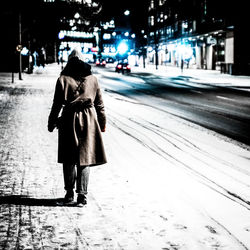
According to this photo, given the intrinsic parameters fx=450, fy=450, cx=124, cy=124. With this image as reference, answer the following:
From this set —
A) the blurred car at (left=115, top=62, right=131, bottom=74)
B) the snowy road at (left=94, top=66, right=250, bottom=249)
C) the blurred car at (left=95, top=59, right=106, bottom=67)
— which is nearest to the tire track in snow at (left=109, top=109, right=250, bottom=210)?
the snowy road at (left=94, top=66, right=250, bottom=249)

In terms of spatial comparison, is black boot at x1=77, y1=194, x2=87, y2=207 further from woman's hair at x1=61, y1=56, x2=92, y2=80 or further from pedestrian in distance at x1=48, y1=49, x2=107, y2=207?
woman's hair at x1=61, y1=56, x2=92, y2=80

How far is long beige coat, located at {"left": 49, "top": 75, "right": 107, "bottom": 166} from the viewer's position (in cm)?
521

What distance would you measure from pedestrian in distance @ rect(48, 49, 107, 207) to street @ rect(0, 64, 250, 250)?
56 centimetres

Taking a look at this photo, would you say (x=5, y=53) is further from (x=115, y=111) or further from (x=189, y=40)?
(x=115, y=111)

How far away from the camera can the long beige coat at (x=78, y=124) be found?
5215 millimetres

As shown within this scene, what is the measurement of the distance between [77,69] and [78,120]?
60 centimetres

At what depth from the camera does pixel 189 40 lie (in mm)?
69125

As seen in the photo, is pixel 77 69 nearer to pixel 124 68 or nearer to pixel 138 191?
pixel 138 191

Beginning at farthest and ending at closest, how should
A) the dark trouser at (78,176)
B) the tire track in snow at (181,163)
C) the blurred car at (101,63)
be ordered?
the blurred car at (101,63) < the tire track in snow at (181,163) < the dark trouser at (78,176)

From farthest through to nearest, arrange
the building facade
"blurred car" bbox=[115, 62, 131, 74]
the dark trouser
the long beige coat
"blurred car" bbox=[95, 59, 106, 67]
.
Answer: "blurred car" bbox=[95, 59, 106, 67]
"blurred car" bbox=[115, 62, 131, 74]
the building facade
the dark trouser
the long beige coat

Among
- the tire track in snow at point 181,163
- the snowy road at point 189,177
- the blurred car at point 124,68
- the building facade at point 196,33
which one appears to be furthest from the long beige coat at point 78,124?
the blurred car at point 124,68

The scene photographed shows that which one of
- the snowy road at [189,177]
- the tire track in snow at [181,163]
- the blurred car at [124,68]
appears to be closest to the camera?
the snowy road at [189,177]

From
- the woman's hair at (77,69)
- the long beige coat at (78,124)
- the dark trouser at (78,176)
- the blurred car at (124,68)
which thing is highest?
the blurred car at (124,68)

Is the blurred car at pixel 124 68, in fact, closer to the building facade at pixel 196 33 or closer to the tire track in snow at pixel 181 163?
the building facade at pixel 196 33
